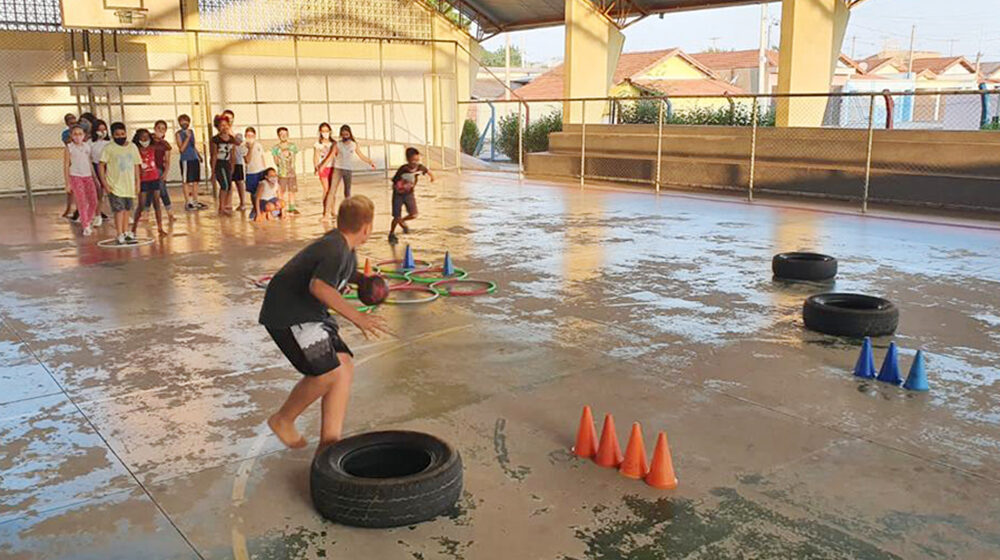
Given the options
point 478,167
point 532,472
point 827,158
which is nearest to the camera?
point 532,472

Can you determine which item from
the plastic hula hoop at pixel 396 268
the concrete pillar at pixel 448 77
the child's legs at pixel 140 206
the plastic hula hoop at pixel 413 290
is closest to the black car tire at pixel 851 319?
the plastic hula hoop at pixel 413 290

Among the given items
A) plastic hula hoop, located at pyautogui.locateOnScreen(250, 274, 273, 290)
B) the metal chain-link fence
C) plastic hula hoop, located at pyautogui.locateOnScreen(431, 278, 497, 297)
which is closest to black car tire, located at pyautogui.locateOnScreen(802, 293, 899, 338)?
plastic hula hoop, located at pyautogui.locateOnScreen(431, 278, 497, 297)

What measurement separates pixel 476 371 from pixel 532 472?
1.87 meters

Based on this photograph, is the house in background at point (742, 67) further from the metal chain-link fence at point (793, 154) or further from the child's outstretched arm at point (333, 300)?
the child's outstretched arm at point (333, 300)

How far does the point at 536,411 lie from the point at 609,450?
95cm

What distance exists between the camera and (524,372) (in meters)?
6.42

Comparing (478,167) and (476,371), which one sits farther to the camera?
(478,167)

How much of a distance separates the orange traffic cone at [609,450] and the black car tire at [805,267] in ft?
19.0

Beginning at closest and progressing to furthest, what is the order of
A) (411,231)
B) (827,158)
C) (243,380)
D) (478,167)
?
(243,380) → (411,231) → (827,158) → (478,167)

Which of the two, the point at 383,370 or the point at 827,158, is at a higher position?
the point at 827,158

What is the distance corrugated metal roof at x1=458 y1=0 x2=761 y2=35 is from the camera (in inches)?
1033

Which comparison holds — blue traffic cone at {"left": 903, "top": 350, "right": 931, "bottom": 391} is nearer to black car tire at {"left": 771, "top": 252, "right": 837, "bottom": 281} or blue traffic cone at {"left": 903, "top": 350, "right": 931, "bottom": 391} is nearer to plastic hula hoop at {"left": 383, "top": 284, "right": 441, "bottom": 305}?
black car tire at {"left": 771, "top": 252, "right": 837, "bottom": 281}

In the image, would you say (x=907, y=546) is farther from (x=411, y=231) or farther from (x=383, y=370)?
(x=411, y=231)

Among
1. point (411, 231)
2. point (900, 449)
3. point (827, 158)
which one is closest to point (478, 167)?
point (827, 158)
